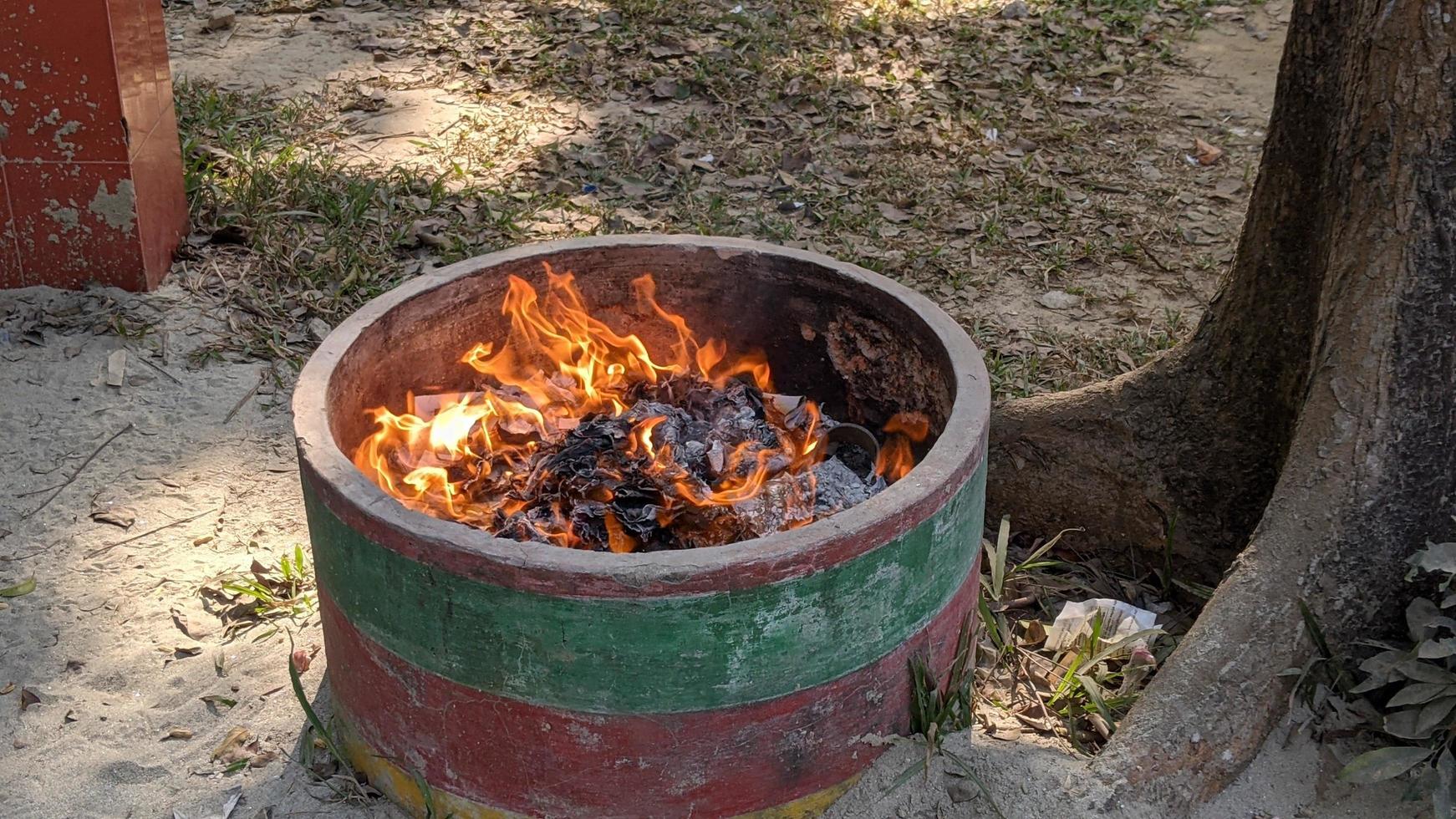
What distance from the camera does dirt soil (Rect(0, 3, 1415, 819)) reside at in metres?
3.02

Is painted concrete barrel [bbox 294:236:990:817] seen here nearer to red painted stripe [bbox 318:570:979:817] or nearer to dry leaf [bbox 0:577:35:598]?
red painted stripe [bbox 318:570:979:817]

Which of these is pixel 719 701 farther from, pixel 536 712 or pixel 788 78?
pixel 788 78

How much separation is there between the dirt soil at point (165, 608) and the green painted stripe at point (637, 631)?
42cm

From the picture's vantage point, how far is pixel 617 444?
130 inches

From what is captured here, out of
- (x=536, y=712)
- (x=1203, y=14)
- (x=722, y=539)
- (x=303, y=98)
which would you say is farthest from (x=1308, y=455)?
(x=1203, y=14)

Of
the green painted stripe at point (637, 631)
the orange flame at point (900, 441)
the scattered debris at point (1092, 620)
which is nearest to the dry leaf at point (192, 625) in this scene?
the green painted stripe at point (637, 631)

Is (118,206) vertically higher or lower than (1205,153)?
higher

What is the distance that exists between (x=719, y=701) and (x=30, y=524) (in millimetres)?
2472

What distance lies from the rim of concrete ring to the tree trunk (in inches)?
29.6

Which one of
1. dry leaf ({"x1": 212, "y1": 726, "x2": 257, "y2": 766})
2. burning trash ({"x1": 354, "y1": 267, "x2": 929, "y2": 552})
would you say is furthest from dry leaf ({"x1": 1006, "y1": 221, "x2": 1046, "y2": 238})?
dry leaf ({"x1": 212, "y1": 726, "x2": 257, "y2": 766})

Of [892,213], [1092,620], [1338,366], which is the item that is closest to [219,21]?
[892,213]

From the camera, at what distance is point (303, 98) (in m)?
6.64

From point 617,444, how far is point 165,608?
142 cm

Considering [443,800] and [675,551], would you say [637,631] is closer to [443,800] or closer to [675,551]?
[675,551]
